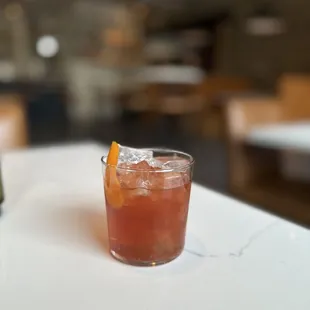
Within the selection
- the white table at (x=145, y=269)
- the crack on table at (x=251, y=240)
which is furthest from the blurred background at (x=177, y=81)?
the crack on table at (x=251, y=240)

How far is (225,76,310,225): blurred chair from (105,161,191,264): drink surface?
123 centimetres

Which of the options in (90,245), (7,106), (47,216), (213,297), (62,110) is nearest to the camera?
(213,297)

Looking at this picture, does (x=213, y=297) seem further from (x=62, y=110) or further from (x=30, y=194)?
(x=62, y=110)

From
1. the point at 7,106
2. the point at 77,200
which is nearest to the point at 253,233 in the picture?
the point at 77,200

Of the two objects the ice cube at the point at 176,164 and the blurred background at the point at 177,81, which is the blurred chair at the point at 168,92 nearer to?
the blurred background at the point at 177,81

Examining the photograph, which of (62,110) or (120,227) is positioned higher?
(120,227)

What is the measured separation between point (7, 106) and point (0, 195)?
3.25ft

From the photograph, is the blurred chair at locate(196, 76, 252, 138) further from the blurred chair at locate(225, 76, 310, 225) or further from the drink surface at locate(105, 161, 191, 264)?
the drink surface at locate(105, 161, 191, 264)

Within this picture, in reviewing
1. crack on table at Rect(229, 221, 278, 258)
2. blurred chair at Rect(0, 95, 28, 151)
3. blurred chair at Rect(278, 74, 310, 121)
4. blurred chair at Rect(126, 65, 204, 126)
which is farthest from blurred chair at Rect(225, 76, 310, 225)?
blurred chair at Rect(126, 65, 204, 126)

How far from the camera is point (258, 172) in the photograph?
6.51ft

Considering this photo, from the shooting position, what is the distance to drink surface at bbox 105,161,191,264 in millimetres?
562

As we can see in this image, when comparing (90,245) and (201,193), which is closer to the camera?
(90,245)

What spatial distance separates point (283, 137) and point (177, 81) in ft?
16.4

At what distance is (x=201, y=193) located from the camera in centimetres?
86
